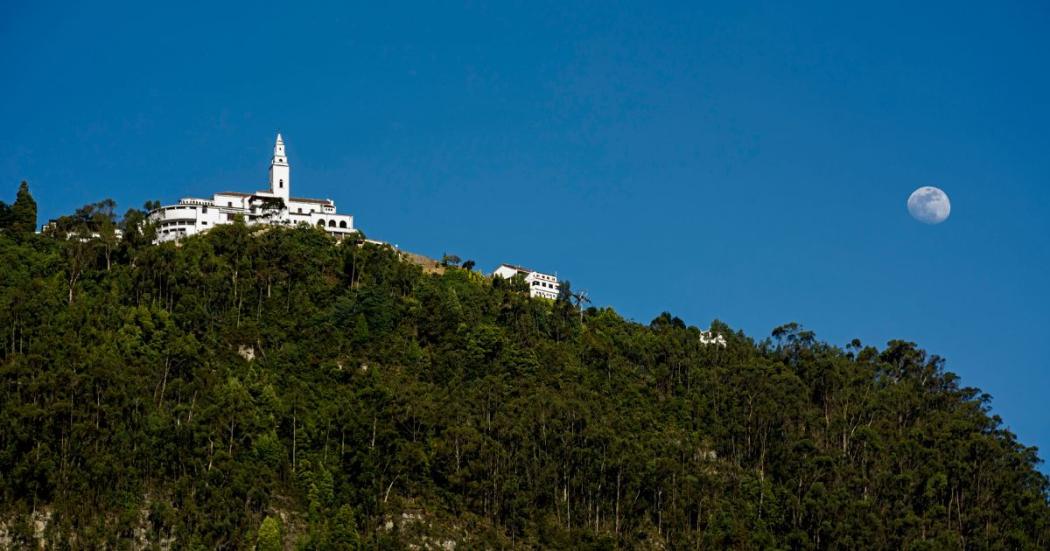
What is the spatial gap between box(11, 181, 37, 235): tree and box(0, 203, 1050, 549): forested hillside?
2679mm

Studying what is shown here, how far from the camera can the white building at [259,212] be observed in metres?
140

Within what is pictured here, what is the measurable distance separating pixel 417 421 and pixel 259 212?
4264cm

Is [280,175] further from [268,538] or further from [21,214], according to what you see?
[268,538]

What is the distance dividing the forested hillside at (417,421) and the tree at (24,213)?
2679mm

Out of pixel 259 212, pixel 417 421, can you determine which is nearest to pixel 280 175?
pixel 259 212

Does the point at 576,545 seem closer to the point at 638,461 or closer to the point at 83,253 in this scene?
the point at 638,461

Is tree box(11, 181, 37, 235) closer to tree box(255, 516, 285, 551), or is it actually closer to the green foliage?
the green foliage

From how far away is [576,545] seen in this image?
333ft

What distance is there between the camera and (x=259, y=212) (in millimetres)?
144125

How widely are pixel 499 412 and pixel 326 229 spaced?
36387 mm

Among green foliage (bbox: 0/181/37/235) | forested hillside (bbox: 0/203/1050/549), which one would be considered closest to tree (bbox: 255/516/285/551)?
forested hillside (bbox: 0/203/1050/549)

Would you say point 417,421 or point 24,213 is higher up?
point 24,213

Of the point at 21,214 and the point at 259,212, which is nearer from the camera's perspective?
the point at 21,214

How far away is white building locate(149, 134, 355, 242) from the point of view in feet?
458
